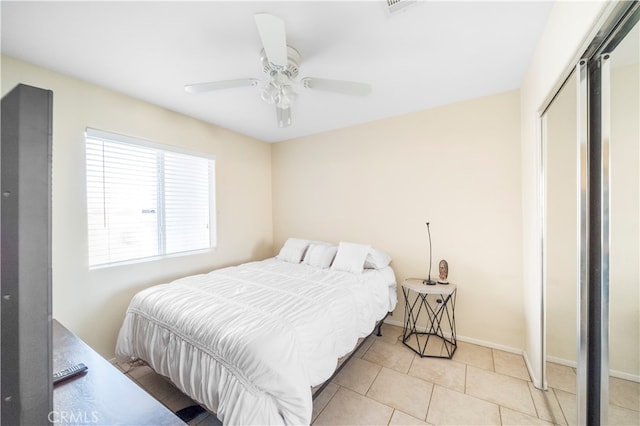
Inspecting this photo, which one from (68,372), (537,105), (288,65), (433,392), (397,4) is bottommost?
(433,392)

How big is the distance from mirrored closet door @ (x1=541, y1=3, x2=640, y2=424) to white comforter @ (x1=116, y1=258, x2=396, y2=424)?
127cm

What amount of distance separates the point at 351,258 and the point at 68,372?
2.19 metres

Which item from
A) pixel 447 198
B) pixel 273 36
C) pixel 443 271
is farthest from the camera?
pixel 447 198

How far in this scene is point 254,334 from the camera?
134 cm

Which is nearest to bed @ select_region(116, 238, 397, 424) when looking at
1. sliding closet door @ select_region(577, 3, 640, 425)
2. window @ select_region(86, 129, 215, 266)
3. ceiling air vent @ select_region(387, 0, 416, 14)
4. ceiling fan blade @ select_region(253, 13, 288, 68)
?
window @ select_region(86, 129, 215, 266)

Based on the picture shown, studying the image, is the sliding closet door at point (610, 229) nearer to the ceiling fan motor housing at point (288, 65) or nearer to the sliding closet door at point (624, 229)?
the sliding closet door at point (624, 229)

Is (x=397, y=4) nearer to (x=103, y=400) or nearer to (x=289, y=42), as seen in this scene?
(x=289, y=42)

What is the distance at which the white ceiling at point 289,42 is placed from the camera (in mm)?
1355

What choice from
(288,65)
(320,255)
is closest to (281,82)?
(288,65)

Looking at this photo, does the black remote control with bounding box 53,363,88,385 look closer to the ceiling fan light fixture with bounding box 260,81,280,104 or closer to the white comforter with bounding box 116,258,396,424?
the white comforter with bounding box 116,258,396,424

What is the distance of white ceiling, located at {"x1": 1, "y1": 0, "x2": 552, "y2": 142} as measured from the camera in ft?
4.45

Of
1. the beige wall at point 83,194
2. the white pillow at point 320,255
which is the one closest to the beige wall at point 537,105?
the white pillow at point 320,255

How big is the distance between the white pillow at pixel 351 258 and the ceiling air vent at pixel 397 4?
6.76ft

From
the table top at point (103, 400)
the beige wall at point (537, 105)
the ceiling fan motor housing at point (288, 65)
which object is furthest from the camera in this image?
the ceiling fan motor housing at point (288, 65)
